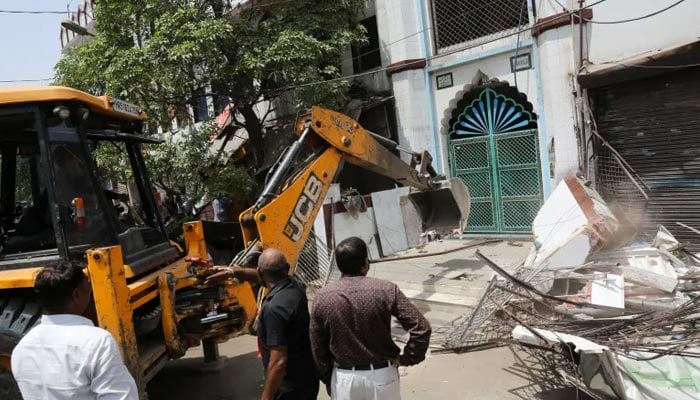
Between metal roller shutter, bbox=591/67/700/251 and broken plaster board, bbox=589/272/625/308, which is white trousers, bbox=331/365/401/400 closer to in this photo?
broken plaster board, bbox=589/272/625/308

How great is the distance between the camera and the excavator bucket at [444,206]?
6.82m

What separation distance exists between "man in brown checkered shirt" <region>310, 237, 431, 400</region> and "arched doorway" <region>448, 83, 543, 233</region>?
713cm

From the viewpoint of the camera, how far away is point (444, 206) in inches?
285

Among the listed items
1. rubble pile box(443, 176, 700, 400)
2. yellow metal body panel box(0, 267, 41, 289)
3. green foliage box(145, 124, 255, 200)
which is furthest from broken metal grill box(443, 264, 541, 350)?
green foliage box(145, 124, 255, 200)

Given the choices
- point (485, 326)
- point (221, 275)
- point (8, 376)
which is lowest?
point (485, 326)

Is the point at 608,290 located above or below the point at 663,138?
below

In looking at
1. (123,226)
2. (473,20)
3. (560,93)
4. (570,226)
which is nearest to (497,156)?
(560,93)

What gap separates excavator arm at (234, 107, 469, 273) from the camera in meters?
4.46

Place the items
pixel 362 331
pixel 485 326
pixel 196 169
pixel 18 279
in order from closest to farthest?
pixel 362 331, pixel 18 279, pixel 485 326, pixel 196 169

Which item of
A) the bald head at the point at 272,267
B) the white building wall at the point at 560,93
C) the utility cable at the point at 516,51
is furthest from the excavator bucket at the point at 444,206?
the bald head at the point at 272,267

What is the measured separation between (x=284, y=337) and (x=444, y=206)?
4862mm

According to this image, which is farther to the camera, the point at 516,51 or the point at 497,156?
the point at 497,156

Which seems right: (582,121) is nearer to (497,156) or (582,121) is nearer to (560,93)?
(560,93)

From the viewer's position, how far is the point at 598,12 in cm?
754
